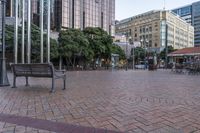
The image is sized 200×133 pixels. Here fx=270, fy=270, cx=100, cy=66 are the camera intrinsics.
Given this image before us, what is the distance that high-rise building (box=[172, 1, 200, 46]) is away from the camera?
5011 inches

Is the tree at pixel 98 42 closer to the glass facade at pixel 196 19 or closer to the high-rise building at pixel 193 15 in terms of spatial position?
the glass facade at pixel 196 19

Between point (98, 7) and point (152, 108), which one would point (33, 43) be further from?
point (98, 7)

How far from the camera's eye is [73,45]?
3806 centimetres

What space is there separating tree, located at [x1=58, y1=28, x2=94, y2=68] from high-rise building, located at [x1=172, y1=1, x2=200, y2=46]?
328 feet

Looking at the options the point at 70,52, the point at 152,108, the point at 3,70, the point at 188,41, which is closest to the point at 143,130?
the point at 152,108

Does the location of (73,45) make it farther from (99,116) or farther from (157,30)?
(157,30)

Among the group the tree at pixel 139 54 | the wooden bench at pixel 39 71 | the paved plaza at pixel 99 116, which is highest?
the tree at pixel 139 54

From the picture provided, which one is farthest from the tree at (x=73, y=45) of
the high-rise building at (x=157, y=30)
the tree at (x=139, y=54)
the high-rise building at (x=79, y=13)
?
the high-rise building at (x=157, y=30)

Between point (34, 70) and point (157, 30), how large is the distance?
4039 inches

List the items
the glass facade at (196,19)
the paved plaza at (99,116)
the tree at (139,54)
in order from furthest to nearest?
the glass facade at (196,19), the tree at (139,54), the paved plaza at (99,116)

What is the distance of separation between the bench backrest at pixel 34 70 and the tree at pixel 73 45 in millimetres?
27543

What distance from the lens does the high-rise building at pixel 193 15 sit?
418 feet

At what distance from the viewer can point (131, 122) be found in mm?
4484

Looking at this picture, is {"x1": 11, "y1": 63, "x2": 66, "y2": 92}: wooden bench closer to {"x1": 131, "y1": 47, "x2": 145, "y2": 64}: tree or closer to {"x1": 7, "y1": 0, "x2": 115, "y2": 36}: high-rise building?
{"x1": 7, "y1": 0, "x2": 115, "y2": 36}: high-rise building
